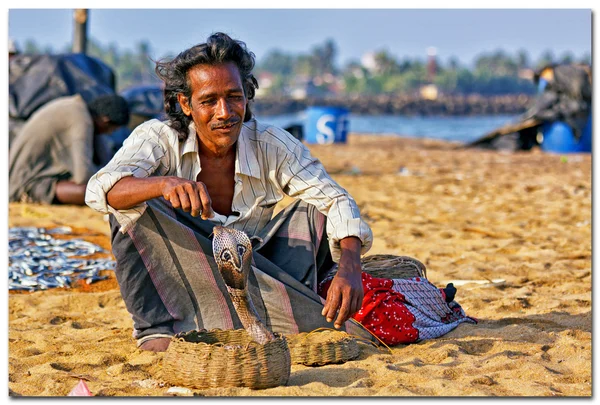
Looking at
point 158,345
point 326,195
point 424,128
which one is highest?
point 326,195

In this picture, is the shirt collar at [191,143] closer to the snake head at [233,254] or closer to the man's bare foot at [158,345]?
the snake head at [233,254]

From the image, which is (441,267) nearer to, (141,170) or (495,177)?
(141,170)

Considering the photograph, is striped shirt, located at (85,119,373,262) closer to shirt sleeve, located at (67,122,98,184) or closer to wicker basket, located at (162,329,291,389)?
wicker basket, located at (162,329,291,389)

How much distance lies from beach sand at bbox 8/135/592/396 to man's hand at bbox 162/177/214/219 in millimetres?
576

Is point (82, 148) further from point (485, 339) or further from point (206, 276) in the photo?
point (485, 339)

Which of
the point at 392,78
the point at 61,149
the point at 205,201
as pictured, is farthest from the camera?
the point at 392,78

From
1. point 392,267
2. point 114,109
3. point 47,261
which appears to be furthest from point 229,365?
point 114,109

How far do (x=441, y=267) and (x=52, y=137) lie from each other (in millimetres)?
3522

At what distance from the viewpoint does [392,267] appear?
378cm

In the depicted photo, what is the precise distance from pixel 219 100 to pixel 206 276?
693 mm

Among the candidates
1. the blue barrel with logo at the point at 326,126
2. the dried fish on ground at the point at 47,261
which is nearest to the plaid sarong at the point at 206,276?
the dried fish on ground at the point at 47,261

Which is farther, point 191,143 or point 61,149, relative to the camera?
point 61,149

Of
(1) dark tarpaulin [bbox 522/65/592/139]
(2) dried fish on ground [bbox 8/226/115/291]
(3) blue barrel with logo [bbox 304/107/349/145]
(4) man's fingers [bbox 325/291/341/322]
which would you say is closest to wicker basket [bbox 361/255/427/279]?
(4) man's fingers [bbox 325/291/341/322]

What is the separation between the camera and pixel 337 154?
528 inches
